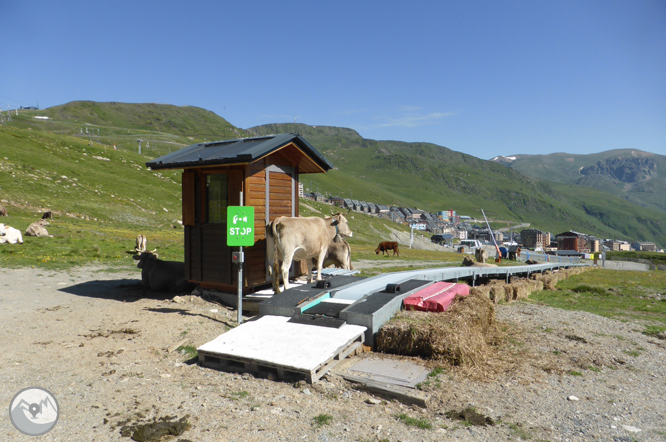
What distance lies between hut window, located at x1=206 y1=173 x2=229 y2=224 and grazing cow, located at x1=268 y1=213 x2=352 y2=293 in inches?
94.1

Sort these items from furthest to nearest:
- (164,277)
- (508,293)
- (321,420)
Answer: (508,293)
(164,277)
(321,420)

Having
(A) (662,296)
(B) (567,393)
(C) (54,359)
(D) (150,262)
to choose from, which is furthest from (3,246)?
(A) (662,296)

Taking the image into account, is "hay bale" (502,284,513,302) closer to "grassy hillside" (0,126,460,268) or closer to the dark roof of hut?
the dark roof of hut

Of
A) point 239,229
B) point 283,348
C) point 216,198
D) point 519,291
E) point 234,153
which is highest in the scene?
point 234,153

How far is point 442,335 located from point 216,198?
9382 mm

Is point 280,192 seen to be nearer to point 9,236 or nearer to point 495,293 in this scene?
point 495,293

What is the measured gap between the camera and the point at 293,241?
12.9 metres

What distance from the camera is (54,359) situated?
8352 mm

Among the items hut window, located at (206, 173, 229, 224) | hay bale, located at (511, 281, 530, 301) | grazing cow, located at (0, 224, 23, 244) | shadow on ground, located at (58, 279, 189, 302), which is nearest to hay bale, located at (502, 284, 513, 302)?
hay bale, located at (511, 281, 530, 301)

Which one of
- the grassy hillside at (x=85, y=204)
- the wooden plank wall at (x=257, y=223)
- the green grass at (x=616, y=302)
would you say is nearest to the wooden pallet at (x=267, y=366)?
the wooden plank wall at (x=257, y=223)

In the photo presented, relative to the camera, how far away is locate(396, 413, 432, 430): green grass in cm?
602

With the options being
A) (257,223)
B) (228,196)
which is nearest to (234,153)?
(228,196)

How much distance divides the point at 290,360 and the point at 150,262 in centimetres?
1077

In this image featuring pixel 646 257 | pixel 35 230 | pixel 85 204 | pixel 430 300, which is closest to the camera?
pixel 430 300
